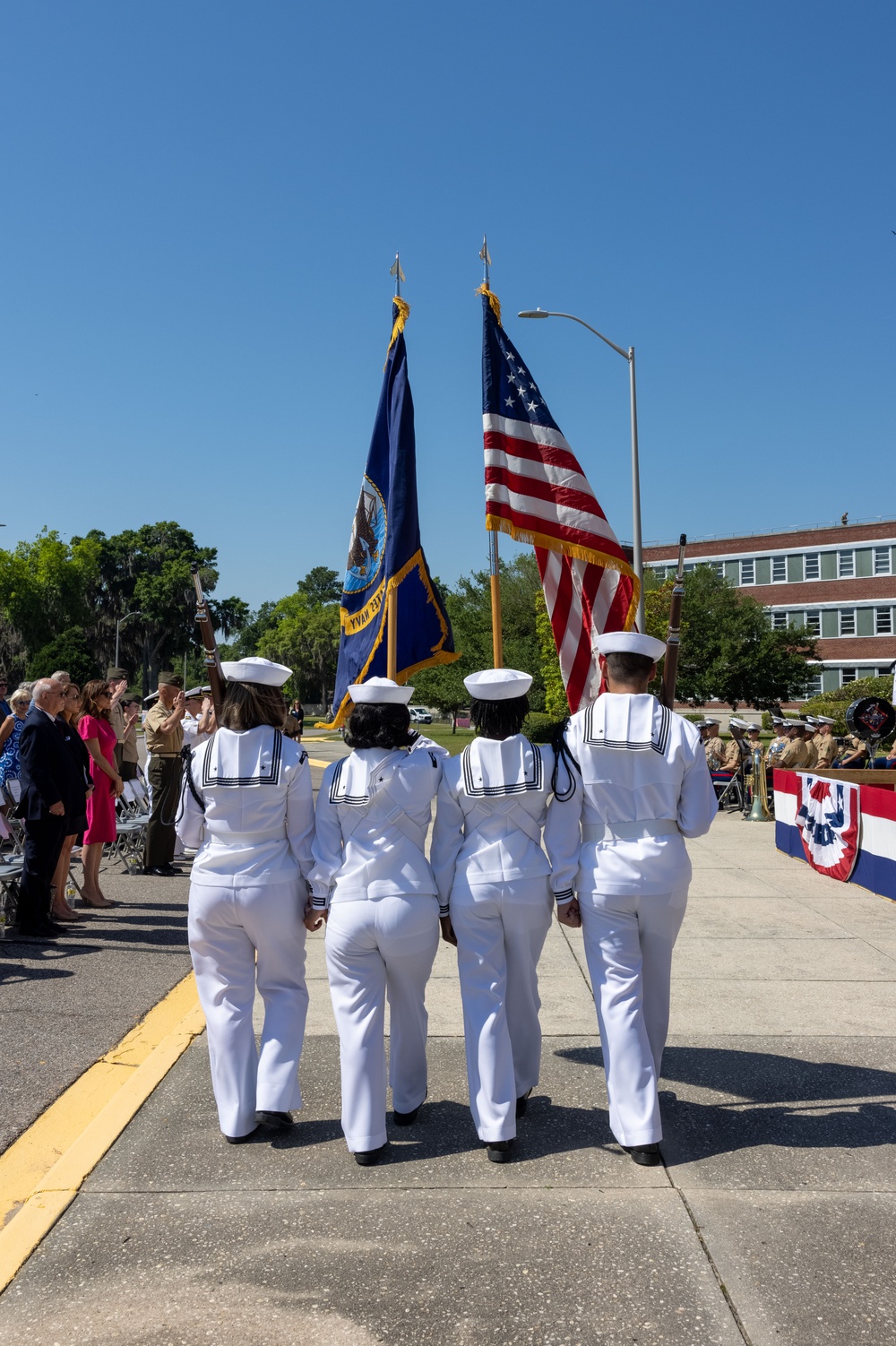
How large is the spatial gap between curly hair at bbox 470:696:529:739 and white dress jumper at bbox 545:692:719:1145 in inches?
9.9

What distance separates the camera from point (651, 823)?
4.26 meters

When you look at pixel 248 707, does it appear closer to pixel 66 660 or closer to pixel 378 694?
pixel 378 694

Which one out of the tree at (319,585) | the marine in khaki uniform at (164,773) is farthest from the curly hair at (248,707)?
the tree at (319,585)

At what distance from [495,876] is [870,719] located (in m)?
14.5

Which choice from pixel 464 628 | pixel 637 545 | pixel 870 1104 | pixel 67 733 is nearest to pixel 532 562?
pixel 464 628

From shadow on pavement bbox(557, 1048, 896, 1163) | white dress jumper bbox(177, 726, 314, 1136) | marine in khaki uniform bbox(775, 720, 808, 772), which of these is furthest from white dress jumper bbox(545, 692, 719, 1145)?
marine in khaki uniform bbox(775, 720, 808, 772)

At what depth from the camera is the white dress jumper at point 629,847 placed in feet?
13.6

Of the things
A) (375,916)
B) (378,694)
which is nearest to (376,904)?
(375,916)

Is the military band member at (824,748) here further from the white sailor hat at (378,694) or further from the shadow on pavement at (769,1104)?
the white sailor hat at (378,694)

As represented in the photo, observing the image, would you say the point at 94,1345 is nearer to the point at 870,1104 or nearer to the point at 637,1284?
the point at 637,1284

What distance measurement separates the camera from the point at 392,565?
716cm

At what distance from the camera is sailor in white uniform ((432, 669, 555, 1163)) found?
13.4 ft

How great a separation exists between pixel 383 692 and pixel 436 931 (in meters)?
0.96

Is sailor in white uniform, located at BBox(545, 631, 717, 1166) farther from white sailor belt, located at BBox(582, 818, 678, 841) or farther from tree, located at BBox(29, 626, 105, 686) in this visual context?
tree, located at BBox(29, 626, 105, 686)
